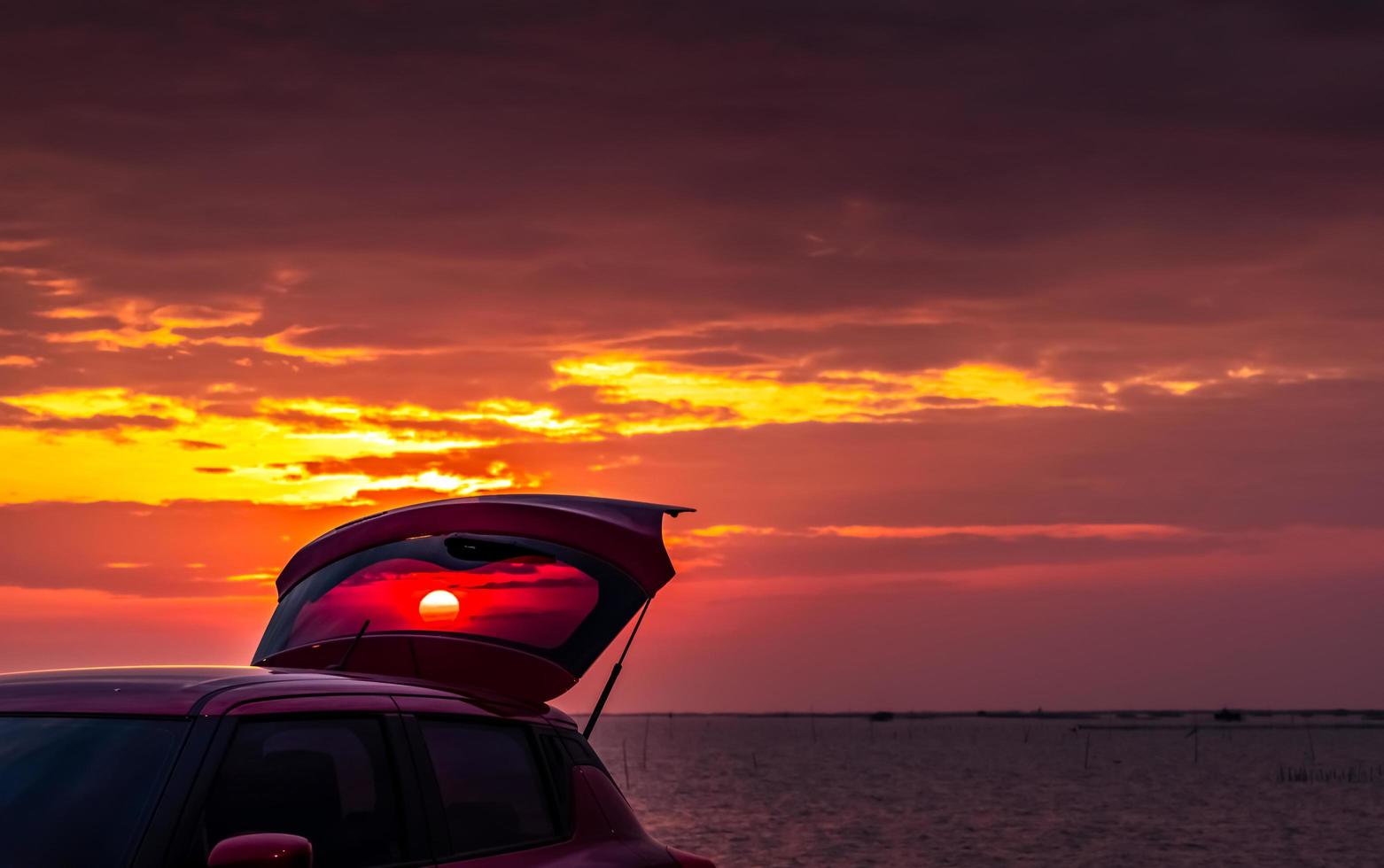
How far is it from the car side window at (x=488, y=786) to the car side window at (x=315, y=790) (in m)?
0.28

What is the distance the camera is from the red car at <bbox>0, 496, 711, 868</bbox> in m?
5.05

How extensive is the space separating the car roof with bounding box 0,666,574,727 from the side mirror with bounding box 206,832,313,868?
25.6 inches

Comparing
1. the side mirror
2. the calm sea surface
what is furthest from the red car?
the calm sea surface

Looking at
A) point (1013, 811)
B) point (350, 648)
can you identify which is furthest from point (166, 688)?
point (1013, 811)

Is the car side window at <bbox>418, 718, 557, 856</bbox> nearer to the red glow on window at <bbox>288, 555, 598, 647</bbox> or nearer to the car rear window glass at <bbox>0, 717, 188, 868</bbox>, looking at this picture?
the car rear window glass at <bbox>0, 717, 188, 868</bbox>

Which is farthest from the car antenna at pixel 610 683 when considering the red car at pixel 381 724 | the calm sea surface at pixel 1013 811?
the calm sea surface at pixel 1013 811

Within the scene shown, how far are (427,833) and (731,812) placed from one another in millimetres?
61037

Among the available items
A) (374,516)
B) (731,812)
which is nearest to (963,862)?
(731,812)

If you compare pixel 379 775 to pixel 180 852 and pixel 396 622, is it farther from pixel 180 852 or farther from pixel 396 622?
pixel 396 622

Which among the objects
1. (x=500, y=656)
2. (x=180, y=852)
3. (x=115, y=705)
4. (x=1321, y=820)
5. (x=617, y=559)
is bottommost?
(x=180, y=852)

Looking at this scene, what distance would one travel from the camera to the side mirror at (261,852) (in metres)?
4.67

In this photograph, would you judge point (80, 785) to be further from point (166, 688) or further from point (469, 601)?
point (469, 601)

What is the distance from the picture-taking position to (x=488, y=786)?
6414mm

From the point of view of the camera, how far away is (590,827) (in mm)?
6891
